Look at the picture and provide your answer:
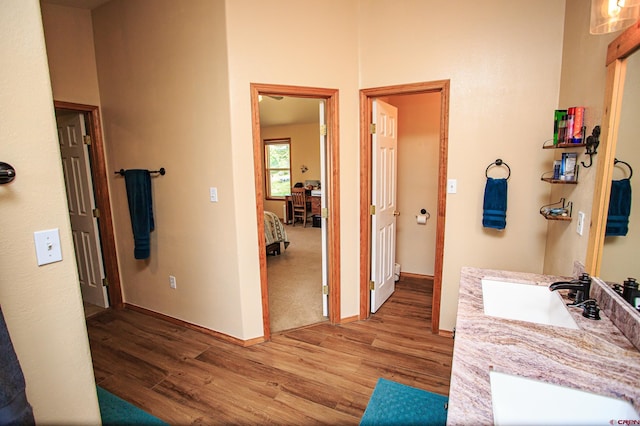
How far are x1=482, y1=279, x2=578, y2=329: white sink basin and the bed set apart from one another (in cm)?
365

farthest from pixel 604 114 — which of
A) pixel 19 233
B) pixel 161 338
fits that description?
pixel 161 338

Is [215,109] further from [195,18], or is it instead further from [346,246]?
[346,246]

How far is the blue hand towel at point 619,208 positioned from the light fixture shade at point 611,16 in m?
0.61

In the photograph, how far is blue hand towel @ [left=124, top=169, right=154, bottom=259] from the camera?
2.82 meters

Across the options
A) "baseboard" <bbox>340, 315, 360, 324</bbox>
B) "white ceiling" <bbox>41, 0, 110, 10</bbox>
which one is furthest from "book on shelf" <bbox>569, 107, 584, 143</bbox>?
"white ceiling" <bbox>41, 0, 110, 10</bbox>

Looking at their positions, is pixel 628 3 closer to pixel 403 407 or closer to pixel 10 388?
pixel 403 407

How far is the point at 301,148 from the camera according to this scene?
7.84 meters

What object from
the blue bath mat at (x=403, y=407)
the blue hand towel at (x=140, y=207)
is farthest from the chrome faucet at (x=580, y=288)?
the blue hand towel at (x=140, y=207)

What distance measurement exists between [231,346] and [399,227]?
2.51 m

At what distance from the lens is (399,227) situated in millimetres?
4070

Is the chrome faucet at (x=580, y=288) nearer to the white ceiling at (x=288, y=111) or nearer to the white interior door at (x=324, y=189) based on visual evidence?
the white interior door at (x=324, y=189)

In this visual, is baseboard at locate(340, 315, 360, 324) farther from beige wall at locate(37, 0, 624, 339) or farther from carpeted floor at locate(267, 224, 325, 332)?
carpeted floor at locate(267, 224, 325, 332)

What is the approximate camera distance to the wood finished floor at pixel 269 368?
6.24 ft

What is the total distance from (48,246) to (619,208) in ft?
7.26
